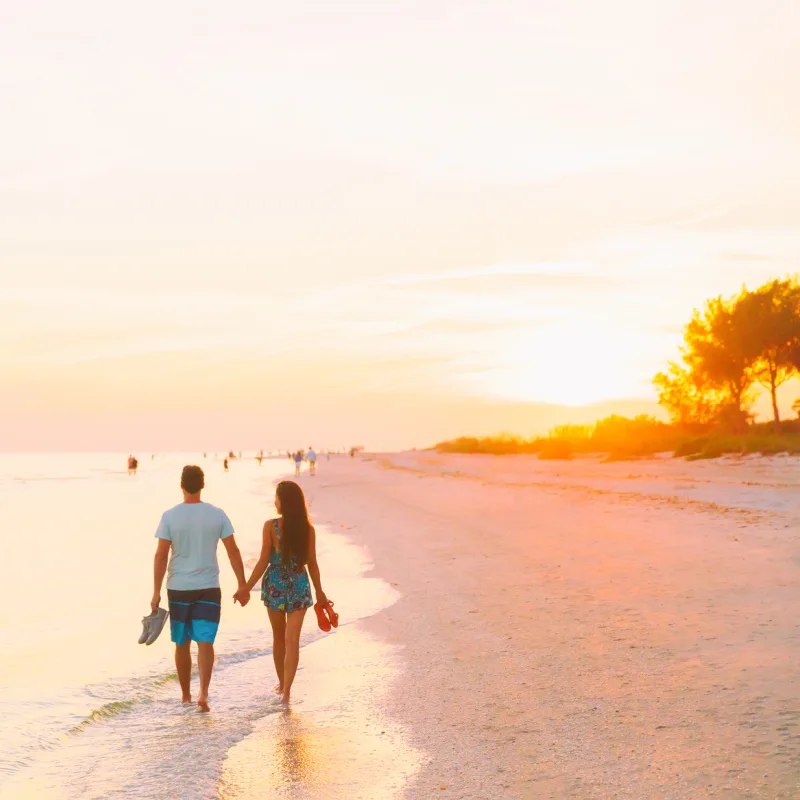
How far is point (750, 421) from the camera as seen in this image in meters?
60.7

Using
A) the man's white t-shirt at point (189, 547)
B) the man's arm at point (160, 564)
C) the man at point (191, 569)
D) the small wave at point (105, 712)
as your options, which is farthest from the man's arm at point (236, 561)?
the small wave at point (105, 712)

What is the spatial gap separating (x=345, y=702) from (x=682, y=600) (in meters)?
5.32

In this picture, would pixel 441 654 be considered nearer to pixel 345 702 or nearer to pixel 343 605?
pixel 345 702

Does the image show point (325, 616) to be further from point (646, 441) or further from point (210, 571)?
point (646, 441)

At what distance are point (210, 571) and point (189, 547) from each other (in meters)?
0.32

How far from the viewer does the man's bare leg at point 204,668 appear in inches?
326

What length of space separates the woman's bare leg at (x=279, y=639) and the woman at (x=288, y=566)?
0.02m

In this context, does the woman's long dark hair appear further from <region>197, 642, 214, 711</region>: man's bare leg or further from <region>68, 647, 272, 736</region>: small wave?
<region>68, 647, 272, 736</region>: small wave

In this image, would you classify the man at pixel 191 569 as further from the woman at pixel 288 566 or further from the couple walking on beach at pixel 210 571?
the woman at pixel 288 566

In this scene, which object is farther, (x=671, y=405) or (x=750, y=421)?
(x=671, y=405)

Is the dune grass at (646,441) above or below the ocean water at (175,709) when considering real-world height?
above

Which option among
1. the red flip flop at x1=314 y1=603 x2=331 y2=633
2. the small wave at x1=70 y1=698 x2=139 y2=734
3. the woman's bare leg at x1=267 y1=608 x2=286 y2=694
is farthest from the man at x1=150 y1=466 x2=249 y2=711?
the small wave at x1=70 y1=698 x2=139 y2=734

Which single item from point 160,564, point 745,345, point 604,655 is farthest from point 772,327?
point 160,564

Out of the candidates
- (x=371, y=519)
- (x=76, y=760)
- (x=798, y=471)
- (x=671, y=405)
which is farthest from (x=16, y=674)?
(x=671, y=405)
